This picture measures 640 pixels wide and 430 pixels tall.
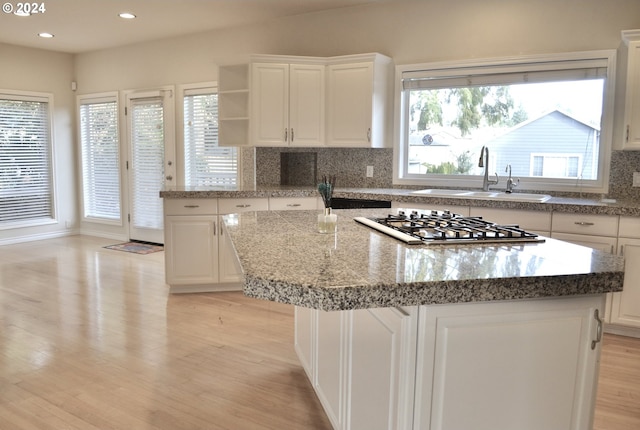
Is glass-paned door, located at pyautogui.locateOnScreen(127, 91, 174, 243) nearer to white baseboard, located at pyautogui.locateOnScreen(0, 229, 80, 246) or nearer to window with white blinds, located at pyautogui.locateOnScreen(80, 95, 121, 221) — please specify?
window with white blinds, located at pyautogui.locateOnScreen(80, 95, 121, 221)

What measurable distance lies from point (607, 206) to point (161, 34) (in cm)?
507

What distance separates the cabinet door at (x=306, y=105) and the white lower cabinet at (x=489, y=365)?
3.28m

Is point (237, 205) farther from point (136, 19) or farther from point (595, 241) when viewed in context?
point (595, 241)

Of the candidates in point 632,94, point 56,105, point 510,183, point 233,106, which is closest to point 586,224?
point 510,183

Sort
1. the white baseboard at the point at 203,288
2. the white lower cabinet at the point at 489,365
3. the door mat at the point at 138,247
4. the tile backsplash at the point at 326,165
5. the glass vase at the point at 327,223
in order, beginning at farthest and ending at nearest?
the door mat at the point at 138,247 < the tile backsplash at the point at 326,165 < the white baseboard at the point at 203,288 < the glass vase at the point at 327,223 < the white lower cabinet at the point at 489,365

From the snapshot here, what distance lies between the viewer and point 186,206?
432 centimetres

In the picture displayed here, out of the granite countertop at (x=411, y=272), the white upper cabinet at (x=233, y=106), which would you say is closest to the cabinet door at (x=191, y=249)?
the white upper cabinet at (x=233, y=106)

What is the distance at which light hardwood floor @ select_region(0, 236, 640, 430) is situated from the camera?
7.89 ft

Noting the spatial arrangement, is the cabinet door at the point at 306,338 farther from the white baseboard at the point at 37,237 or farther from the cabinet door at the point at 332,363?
the white baseboard at the point at 37,237

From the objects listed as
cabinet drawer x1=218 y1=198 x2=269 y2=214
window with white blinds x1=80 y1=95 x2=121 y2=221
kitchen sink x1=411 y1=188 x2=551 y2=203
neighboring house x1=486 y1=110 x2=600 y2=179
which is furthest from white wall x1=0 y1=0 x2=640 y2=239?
cabinet drawer x1=218 y1=198 x2=269 y2=214

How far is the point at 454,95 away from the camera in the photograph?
4.57 m

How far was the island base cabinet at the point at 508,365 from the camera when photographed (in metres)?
1.44

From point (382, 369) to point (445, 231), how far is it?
0.64 m

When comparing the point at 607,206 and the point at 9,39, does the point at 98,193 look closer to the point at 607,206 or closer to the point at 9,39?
the point at 9,39
